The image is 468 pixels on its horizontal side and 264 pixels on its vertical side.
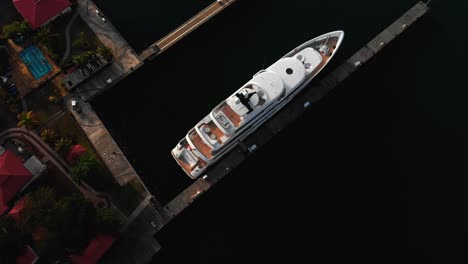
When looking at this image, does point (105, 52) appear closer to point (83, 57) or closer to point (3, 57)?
point (83, 57)

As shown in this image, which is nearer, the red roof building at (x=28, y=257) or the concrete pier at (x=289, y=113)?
the red roof building at (x=28, y=257)

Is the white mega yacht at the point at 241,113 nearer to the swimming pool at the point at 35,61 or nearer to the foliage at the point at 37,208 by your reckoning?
the foliage at the point at 37,208

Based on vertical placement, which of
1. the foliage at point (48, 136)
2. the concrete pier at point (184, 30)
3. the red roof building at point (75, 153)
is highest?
the concrete pier at point (184, 30)

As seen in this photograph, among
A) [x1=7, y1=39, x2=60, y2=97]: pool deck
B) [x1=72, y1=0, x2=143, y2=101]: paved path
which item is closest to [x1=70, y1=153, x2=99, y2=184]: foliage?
[x1=72, y1=0, x2=143, y2=101]: paved path

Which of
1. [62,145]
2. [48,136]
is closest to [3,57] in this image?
[48,136]

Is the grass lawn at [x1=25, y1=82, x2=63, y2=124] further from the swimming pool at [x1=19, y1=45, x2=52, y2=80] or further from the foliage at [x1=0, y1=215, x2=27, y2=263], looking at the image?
the foliage at [x1=0, y1=215, x2=27, y2=263]

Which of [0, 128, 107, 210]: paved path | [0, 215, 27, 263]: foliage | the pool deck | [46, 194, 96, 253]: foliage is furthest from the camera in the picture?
the pool deck

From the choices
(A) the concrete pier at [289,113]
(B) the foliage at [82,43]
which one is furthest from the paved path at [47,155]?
(B) the foliage at [82,43]
